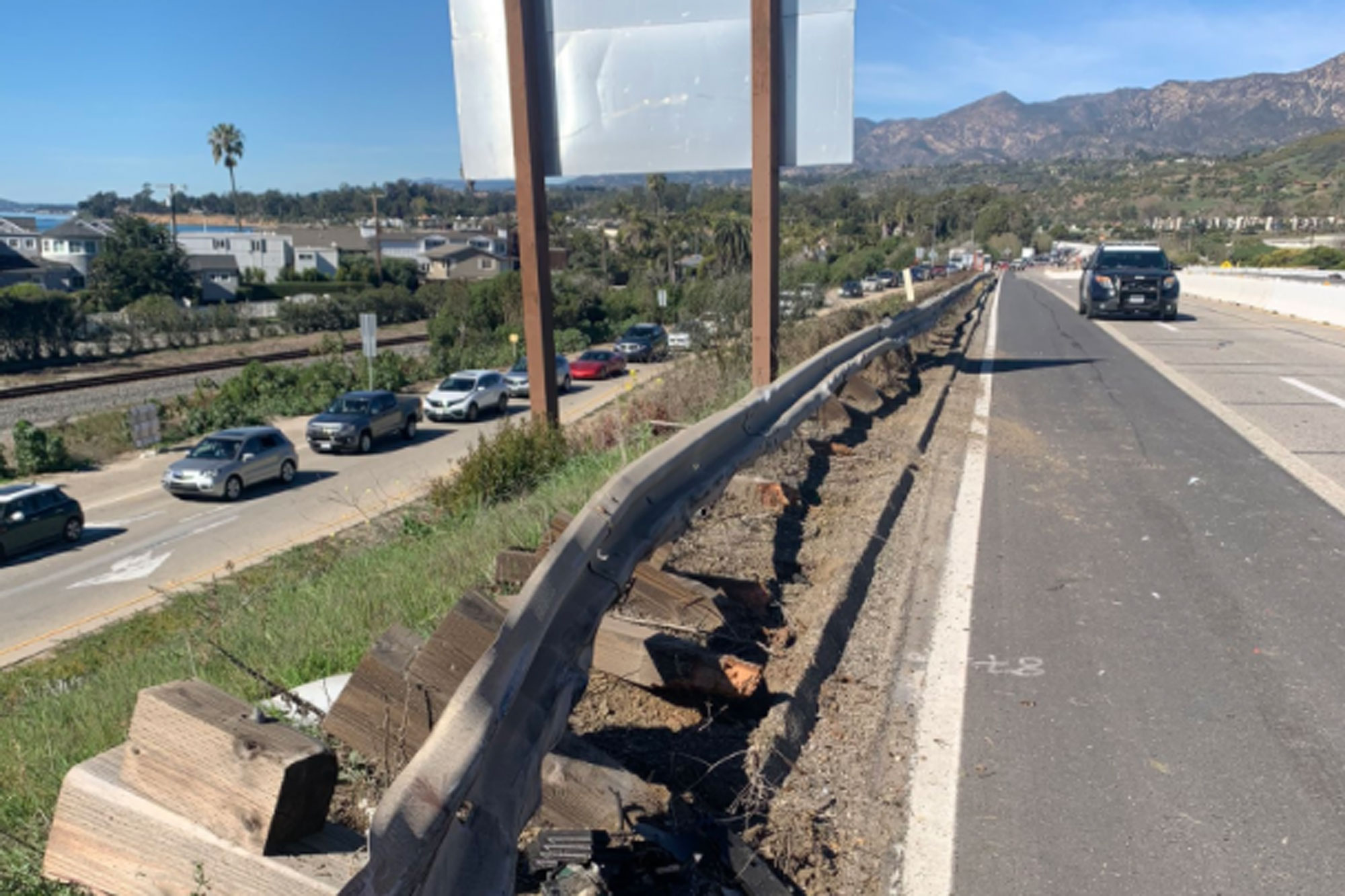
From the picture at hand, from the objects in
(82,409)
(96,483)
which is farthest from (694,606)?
(82,409)

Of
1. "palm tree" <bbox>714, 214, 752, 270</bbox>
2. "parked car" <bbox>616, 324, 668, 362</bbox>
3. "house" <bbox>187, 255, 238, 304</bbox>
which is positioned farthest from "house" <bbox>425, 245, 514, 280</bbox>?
"parked car" <bbox>616, 324, 668, 362</bbox>

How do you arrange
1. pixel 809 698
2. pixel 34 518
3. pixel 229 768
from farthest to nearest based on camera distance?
pixel 34 518
pixel 809 698
pixel 229 768

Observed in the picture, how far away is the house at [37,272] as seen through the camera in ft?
264

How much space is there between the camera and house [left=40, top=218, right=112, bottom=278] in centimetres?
10356

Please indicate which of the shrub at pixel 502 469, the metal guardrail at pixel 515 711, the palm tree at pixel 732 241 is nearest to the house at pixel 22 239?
the palm tree at pixel 732 241

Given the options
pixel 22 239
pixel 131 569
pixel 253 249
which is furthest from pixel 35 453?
pixel 22 239

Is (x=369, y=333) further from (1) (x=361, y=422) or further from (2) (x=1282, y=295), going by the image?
(2) (x=1282, y=295)

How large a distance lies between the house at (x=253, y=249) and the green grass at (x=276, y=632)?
10972cm

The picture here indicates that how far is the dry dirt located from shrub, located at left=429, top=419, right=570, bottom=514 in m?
2.51

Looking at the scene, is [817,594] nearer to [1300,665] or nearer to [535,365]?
[1300,665]

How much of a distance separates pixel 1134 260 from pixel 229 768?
26.5 meters

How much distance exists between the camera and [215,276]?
98875 millimetres

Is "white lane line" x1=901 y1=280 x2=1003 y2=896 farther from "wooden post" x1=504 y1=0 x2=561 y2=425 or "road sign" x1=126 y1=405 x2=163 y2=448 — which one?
"road sign" x1=126 y1=405 x2=163 y2=448

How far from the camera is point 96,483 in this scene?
28.3 meters
